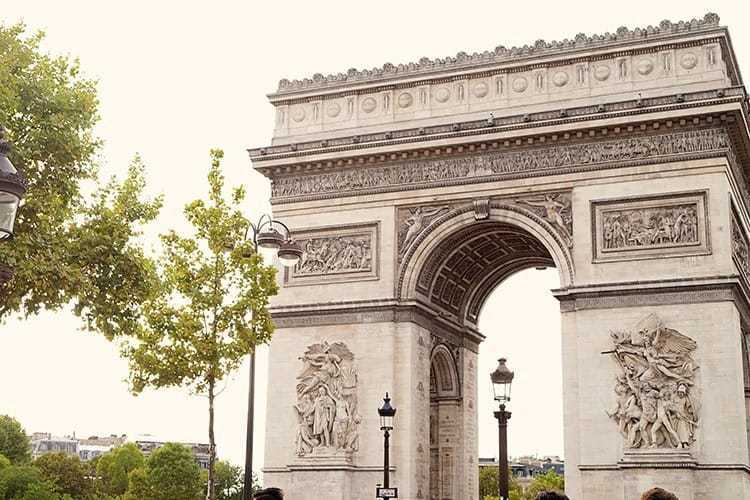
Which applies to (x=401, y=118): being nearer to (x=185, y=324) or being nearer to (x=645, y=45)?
(x=645, y=45)

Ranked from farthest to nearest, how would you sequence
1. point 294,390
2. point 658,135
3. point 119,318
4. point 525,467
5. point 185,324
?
1. point 525,467
2. point 294,390
3. point 658,135
4. point 119,318
5. point 185,324

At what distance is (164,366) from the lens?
18.7 m

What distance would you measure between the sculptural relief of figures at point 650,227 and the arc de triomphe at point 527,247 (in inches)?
1.9

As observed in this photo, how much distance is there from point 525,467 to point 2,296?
135095 millimetres

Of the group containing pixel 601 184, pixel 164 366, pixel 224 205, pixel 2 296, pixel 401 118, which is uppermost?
pixel 401 118

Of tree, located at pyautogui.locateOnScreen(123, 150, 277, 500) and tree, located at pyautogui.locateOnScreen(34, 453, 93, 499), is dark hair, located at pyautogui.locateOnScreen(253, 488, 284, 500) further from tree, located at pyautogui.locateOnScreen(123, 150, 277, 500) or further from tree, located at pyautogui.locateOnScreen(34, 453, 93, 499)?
tree, located at pyautogui.locateOnScreen(34, 453, 93, 499)

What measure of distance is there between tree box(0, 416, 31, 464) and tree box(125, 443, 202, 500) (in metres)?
10.4

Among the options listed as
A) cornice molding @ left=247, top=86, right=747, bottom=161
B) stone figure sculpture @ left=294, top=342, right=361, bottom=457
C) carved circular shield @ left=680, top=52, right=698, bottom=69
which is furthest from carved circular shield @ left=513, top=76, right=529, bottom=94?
stone figure sculpture @ left=294, top=342, right=361, bottom=457

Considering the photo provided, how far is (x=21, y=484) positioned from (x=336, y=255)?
47.2 m

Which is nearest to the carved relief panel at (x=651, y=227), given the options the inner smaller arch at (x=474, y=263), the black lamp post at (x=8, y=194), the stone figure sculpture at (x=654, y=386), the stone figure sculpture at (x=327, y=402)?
the stone figure sculpture at (x=654, y=386)

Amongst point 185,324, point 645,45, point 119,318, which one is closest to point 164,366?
point 185,324

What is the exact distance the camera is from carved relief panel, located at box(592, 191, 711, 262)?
25.0 meters

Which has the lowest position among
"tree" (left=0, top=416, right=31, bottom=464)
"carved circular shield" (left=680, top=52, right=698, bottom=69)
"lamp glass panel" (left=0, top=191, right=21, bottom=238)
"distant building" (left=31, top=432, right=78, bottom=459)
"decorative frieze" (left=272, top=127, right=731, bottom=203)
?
"lamp glass panel" (left=0, top=191, right=21, bottom=238)

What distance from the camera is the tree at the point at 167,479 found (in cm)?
7431
